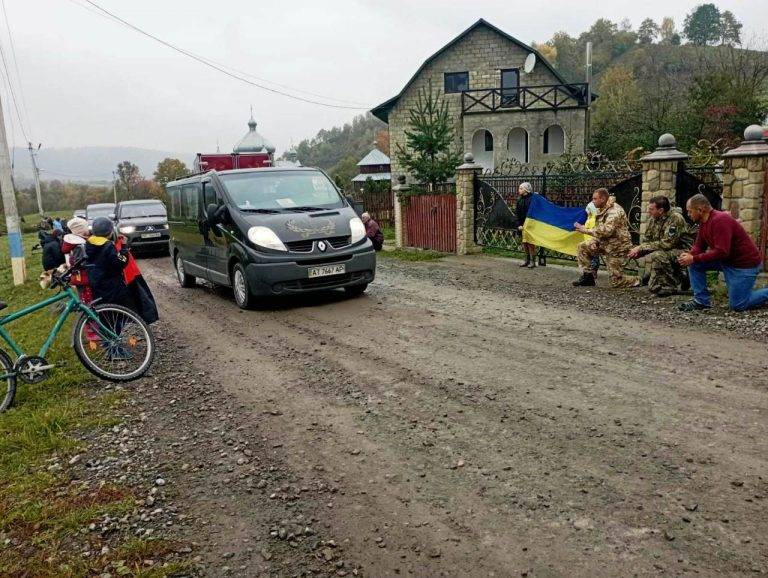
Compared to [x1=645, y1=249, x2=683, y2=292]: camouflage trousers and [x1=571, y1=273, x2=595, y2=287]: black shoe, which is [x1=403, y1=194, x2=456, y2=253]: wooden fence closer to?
[x1=571, y1=273, x2=595, y2=287]: black shoe

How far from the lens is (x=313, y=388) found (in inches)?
217

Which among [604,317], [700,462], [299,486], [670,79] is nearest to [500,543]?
[299,486]

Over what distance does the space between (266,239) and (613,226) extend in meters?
5.45

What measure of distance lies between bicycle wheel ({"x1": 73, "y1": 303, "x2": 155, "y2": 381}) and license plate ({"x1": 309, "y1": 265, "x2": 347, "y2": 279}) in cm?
280

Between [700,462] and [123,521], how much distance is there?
3487mm

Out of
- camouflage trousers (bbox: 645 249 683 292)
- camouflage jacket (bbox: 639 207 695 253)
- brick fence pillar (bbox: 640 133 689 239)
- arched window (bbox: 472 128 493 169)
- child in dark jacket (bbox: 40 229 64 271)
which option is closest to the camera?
camouflage jacket (bbox: 639 207 695 253)

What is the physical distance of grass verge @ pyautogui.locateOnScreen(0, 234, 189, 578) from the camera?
10.2ft

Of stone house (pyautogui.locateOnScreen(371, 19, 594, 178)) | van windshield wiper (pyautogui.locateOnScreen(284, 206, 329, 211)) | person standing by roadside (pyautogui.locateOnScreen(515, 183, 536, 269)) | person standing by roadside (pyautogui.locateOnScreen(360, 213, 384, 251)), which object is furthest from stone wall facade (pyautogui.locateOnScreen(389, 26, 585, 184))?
van windshield wiper (pyautogui.locateOnScreen(284, 206, 329, 211))

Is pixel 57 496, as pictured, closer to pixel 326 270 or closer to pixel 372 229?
pixel 326 270

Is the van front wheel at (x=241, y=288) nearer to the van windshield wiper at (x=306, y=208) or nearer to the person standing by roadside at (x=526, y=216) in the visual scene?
the van windshield wiper at (x=306, y=208)

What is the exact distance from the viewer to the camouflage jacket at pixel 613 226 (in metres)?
9.64

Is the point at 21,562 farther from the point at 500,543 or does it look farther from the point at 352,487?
the point at 500,543

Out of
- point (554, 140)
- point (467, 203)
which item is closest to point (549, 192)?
point (467, 203)

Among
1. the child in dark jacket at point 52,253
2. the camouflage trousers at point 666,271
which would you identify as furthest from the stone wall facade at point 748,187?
the child in dark jacket at point 52,253
